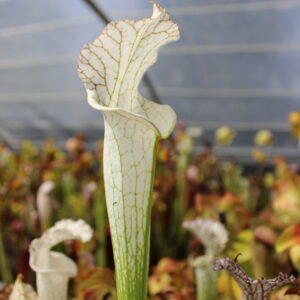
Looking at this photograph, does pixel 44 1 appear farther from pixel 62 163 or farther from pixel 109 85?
pixel 109 85

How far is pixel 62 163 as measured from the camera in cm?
232

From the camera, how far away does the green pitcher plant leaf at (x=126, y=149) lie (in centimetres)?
47

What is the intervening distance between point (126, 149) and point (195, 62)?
123 inches

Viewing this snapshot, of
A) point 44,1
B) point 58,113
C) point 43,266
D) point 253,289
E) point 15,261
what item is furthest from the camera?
point 58,113

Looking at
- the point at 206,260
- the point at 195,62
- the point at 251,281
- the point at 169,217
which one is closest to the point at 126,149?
the point at 251,281

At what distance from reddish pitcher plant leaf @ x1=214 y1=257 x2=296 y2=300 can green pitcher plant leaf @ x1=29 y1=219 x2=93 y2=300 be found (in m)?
0.23

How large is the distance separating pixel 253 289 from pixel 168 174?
1504 mm

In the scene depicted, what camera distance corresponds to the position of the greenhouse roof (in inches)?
119

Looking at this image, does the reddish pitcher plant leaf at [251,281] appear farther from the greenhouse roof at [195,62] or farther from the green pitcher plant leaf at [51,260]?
the greenhouse roof at [195,62]

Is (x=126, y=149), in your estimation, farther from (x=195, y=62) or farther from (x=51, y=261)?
(x=195, y=62)

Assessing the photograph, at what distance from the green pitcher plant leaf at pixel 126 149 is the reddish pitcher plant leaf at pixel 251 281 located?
11cm

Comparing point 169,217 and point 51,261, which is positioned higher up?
A: point 169,217

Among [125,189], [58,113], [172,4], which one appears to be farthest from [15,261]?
[58,113]

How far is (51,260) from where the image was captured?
614 mm
